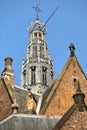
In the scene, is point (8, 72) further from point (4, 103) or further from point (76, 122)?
point (76, 122)

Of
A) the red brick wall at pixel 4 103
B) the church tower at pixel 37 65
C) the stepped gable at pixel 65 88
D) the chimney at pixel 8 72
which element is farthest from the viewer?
the church tower at pixel 37 65

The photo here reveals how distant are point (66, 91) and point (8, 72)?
5681 millimetres

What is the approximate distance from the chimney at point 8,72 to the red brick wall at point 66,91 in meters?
4.70

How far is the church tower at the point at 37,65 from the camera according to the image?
274 ft

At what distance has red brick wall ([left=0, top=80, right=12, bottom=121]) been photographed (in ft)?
96.1

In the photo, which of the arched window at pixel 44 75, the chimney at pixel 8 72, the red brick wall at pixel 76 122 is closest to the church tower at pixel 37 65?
the arched window at pixel 44 75

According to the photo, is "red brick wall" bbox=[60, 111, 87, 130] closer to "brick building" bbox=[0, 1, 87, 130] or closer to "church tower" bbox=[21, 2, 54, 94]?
"brick building" bbox=[0, 1, 87, 130]

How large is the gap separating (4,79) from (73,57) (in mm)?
6124

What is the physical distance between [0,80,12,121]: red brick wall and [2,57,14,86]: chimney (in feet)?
3.06

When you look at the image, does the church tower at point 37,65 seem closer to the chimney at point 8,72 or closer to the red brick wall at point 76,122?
the chimney at point 8,72

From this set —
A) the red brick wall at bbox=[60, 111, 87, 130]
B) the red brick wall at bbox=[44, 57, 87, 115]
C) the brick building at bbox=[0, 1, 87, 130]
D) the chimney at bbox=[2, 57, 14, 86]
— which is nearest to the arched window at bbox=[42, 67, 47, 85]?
the brick building at bbox=[0, 1, 87, 130]

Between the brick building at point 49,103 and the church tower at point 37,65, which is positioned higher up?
the church tower at point 37,65

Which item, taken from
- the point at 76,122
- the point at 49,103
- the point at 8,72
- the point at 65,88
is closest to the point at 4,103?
the point at 8,72

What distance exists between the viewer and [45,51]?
89.0 m
